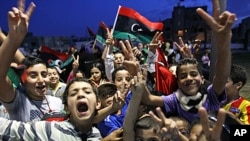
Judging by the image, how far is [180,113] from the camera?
317cm

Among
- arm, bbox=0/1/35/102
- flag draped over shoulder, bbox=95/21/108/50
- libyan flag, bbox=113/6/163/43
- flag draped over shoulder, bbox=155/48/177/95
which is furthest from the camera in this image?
flag draped over shoulder, bbox=95/21/108/50

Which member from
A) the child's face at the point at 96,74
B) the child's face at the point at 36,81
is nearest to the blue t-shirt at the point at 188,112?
the child's face at the point at 36,81

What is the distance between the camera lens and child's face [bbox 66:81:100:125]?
2.70m

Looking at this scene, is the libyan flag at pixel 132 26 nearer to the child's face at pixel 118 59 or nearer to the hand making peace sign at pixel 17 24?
the child's face at pixel 118 59

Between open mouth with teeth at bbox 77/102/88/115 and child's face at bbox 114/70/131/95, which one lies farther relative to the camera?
child's face at bbox 114/70/131/95

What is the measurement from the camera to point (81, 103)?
107 inches

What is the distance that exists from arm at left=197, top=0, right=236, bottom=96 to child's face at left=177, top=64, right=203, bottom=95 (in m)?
0.24

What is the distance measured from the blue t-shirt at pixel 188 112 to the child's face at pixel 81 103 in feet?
2.29

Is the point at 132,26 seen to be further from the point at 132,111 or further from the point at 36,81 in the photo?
the point at 132,111

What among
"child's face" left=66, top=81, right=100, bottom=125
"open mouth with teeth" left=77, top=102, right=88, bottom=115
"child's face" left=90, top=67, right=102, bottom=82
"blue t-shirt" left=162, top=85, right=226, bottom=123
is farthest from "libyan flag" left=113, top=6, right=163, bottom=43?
"open mouth with teeth" left=77, top=102, right=88, bottom=115

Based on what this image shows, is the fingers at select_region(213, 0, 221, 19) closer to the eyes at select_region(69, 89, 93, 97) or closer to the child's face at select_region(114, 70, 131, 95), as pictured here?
the eyes at select_region(69, 89, 93, 97)

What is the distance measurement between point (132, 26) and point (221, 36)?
14.3 ft

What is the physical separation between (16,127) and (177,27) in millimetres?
61818

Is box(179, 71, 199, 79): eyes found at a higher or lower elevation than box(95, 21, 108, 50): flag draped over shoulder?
lower
